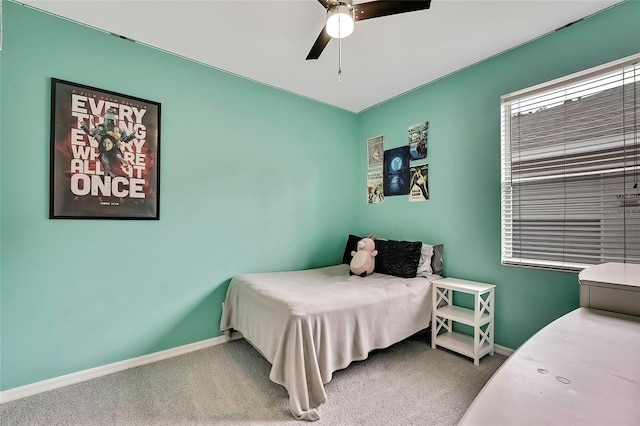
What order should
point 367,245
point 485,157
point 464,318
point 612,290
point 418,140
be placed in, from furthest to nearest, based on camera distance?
point 418,140, point 367,245, point 485,157, point 464,318, point 612,290

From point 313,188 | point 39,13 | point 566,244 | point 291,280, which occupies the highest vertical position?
point 39,13

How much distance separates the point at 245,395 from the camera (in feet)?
5.80

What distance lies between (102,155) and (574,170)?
3413mm

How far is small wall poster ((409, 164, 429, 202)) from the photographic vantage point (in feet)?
9.20

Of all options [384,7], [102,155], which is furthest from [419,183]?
[102,155]

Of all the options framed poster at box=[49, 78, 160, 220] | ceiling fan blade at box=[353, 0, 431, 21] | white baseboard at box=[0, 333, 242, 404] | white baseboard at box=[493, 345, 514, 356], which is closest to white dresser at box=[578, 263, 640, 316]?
white baseboard at box=[493, 345, 514, 356]

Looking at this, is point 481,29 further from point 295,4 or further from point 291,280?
point 291,280

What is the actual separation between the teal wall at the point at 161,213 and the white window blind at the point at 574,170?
1884 mm

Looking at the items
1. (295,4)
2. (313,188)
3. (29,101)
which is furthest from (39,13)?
(313,188)

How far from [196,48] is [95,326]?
228cm

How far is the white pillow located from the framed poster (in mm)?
2363

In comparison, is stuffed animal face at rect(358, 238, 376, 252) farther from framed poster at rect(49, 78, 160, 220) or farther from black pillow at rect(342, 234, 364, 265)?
framed poster at rect(49, 78, 160, 220)

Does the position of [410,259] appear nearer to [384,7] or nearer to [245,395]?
[245,395]

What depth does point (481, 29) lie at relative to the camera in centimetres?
196
